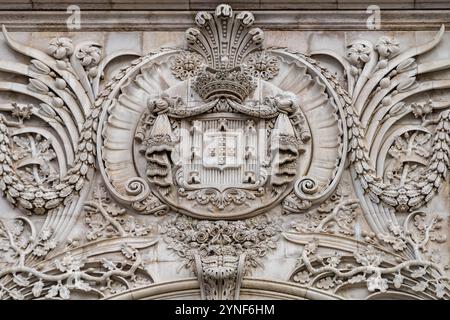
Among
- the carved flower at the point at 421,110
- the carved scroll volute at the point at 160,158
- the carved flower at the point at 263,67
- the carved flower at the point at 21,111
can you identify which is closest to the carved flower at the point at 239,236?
the carved scroll volute at the point at 160,158

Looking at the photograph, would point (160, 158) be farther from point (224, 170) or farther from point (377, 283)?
point (377, 283)

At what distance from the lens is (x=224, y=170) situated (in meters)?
14.2

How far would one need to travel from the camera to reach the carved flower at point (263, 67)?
14.9 metres

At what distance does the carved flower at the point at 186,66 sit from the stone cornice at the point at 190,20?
16.2 inches

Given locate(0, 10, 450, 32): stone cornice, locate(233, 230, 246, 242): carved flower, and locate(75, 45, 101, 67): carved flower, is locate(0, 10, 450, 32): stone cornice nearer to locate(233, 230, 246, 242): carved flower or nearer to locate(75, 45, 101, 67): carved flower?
locate(75, 45, 101, 67): carved flower

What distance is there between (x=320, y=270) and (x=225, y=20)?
321cm

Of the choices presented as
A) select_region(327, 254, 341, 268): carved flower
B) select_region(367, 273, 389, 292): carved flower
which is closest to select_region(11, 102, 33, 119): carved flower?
select_region(327, 254, 341, 268): carved flower

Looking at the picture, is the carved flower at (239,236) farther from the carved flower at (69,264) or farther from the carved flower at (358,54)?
the carved flower at (358,54)

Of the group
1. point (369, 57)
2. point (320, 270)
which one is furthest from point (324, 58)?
point (320, 270)

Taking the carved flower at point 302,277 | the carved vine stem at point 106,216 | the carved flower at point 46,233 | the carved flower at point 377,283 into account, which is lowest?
the carved flower at point 377,283

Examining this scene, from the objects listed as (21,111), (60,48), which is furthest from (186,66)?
(21,111)

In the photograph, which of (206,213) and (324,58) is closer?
(206,213)

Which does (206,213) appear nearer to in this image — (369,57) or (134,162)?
(134,162)

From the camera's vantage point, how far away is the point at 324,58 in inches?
592
